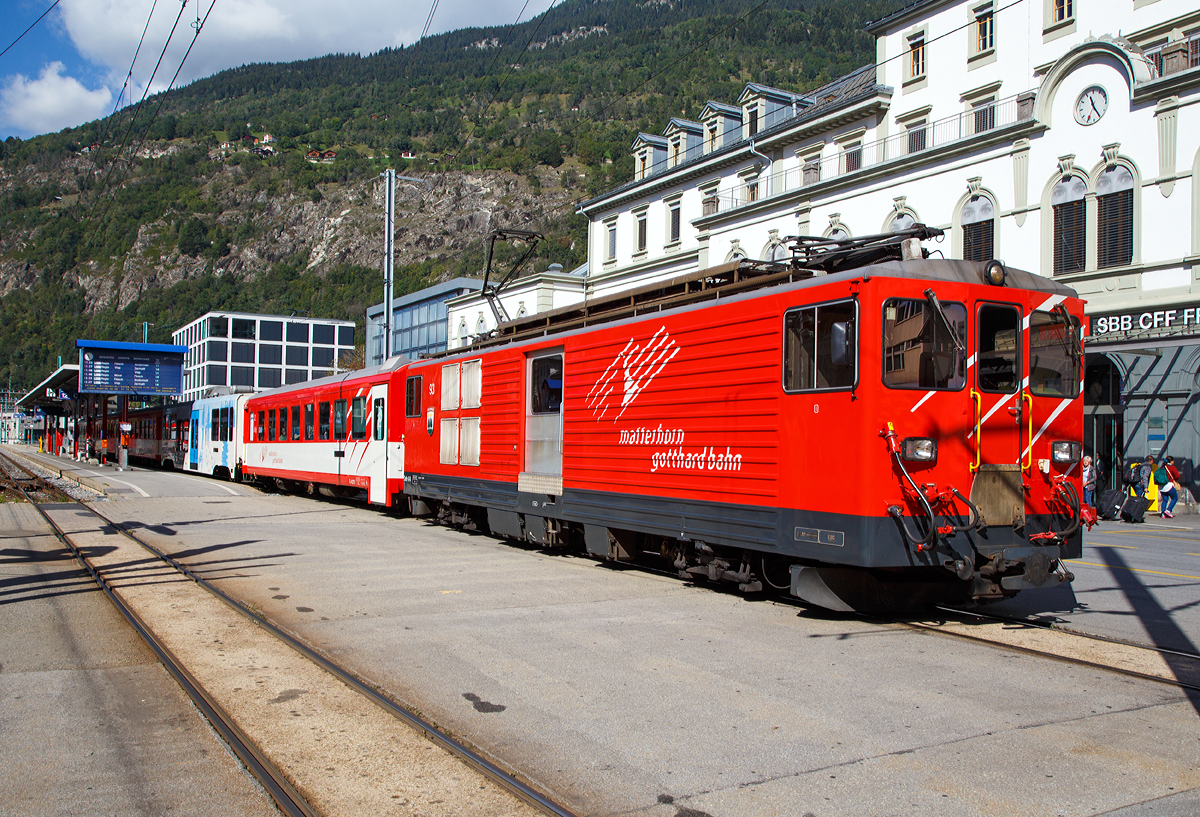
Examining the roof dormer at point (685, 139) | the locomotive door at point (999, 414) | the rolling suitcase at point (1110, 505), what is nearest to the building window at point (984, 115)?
the rolling suitcase at point (1110, 505)

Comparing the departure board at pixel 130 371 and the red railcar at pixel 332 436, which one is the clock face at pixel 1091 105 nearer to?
the red railcar at pixel 332 436

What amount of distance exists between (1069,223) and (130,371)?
139 ft

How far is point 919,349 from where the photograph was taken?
25.1 feet

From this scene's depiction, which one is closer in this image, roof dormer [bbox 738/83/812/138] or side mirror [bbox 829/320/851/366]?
side mirror [bbox 829/320/851/366]

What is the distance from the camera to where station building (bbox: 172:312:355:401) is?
9356cm

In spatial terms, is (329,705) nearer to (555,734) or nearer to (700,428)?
(555,734)

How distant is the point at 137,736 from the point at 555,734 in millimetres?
2314

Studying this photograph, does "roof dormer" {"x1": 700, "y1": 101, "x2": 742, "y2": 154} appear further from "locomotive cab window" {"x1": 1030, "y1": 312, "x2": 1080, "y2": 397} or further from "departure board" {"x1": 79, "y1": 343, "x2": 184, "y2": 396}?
"locomotive cab window" {"x1": 1030, "y1": 312, "x2": 1080, "y2": 397}

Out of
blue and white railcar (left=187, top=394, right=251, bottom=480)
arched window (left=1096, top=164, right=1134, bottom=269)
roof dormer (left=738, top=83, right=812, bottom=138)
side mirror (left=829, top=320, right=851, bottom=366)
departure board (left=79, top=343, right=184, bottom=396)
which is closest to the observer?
side mirror (left=829, top=320, right=851, bottom=366)

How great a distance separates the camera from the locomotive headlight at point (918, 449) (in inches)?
291

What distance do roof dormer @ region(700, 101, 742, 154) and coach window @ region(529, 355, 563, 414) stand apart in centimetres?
2853

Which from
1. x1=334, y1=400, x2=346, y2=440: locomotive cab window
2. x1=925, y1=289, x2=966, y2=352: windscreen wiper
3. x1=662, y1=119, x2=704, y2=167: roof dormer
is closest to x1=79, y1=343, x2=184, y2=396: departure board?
x1=662, y1=119, x2=704, y2=167: roof dormer

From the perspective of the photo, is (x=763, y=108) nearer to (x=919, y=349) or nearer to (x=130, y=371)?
(x=919, y=349)

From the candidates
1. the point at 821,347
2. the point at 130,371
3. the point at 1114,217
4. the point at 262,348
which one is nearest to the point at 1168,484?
the point at 1114,217
